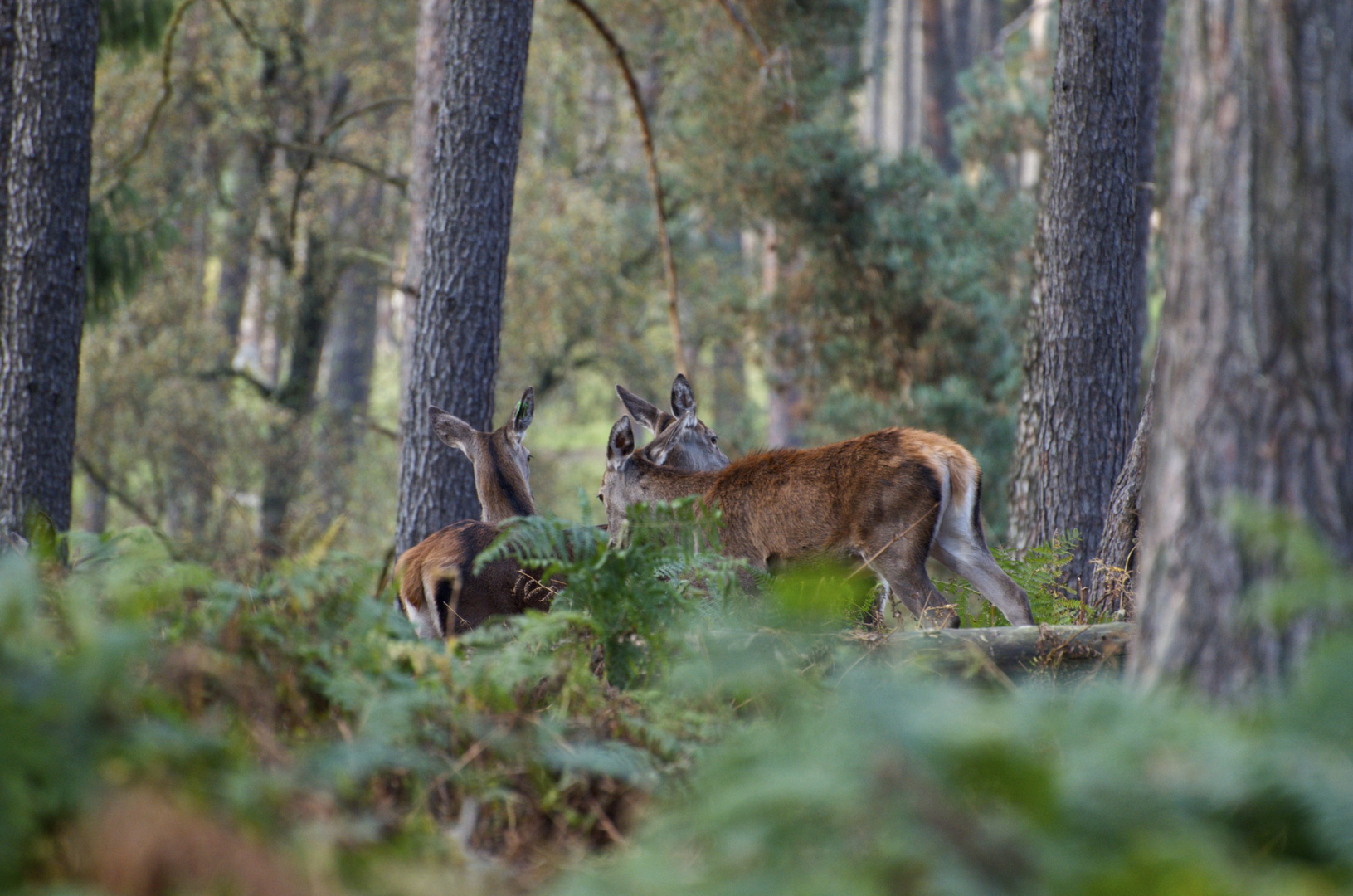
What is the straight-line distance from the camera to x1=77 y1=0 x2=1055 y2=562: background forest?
17.1m

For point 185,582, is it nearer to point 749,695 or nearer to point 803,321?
point 749,695

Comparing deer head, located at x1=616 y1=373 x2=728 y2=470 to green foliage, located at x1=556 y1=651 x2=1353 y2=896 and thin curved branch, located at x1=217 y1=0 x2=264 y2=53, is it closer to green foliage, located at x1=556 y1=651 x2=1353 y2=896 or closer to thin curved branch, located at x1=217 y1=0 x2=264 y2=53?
thin curved branch, located at x1=217 y1=0 x2=264 y2=53

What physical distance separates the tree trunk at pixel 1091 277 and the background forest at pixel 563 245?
821 cm

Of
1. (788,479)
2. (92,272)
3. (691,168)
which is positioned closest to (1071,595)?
(788,479)

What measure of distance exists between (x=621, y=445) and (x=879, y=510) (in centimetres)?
193

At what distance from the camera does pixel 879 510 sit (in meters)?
6.73

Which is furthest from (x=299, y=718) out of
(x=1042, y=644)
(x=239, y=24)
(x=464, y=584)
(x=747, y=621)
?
(x=239, y=24)

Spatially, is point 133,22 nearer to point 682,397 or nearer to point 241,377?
point 682,397

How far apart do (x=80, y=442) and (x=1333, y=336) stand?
1817 cm

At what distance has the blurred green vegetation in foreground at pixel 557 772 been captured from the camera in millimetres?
1962

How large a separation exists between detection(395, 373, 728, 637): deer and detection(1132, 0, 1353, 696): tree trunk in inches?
109

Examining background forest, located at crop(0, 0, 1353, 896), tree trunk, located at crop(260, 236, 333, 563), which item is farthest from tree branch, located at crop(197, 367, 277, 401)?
background forest, located at crop(0, 0, 1353, 896)

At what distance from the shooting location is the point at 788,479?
280 inches

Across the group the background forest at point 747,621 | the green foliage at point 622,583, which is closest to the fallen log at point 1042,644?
the background forest at point 747,621
